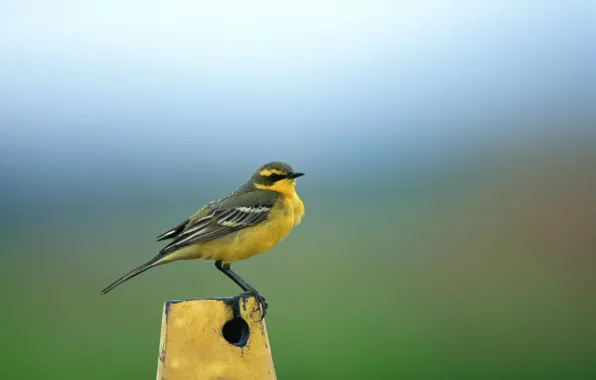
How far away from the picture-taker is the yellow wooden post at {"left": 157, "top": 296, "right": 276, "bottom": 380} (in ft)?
13.9

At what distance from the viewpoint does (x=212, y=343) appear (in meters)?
4.32

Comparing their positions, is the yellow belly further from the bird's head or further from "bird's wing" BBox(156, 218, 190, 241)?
the bird's head

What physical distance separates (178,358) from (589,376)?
8.18 meters

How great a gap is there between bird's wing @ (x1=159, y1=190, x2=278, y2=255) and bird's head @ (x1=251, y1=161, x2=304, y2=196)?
0.19 meters

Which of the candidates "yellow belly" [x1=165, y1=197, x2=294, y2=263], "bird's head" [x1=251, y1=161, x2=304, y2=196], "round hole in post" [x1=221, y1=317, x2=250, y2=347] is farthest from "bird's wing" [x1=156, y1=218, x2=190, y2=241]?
"round hole in post" [x1=221, y1=317, x2=250, y2=347]

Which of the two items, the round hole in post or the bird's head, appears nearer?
the round hole in post

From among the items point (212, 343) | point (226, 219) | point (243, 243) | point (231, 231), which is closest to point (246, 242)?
point (243, 243)

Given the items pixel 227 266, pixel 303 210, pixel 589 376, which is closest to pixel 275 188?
pixel 303 210

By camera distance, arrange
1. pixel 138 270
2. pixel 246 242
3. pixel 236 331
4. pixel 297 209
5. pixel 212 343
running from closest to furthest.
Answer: pixel 212 343, pixel 236 331, pixel 138 270, pixel 246 242, pixel 297 209

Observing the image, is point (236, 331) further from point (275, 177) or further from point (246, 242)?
point (275, 177)

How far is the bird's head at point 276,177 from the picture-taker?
7.31 meters

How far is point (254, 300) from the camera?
4461mm

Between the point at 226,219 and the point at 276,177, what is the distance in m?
0.76

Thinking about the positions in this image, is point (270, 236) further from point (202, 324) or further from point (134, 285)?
point (134, 285)
